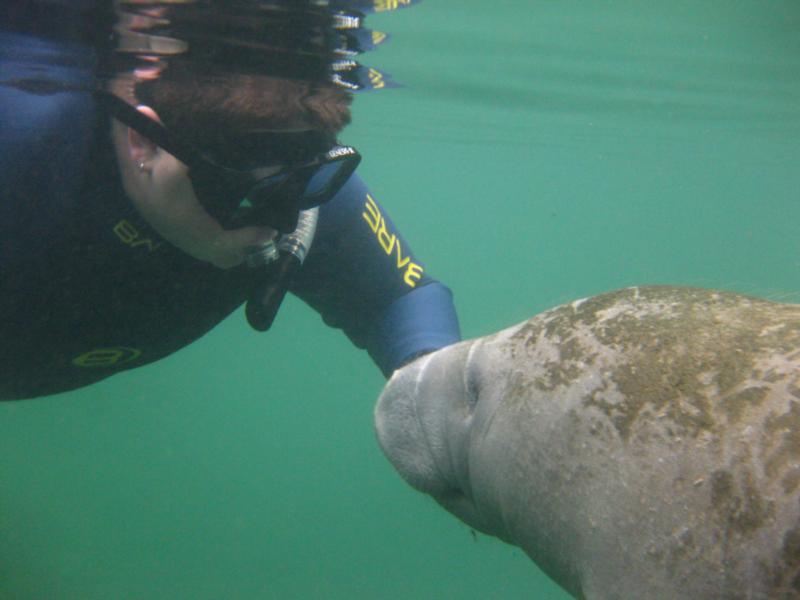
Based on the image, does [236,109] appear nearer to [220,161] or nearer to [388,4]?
[220,161]

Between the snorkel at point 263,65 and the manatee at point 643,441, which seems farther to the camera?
the snorkel at point 263,65

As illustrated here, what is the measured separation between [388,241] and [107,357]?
1755 millimetres

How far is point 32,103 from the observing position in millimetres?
3100

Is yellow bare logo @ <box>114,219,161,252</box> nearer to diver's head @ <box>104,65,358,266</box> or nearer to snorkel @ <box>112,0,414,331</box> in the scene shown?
diver's head @ <box>104,65,358,266</box>

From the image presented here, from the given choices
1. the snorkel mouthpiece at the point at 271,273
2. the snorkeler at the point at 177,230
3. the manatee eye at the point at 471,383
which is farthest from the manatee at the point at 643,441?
the snorkeler at the point at 177,230

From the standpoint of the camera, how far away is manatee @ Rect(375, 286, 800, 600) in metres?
1.34

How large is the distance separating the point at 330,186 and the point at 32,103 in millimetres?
1467

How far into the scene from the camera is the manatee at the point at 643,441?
134 centimetres

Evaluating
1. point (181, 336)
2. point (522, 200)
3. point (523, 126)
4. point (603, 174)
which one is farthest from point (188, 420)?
point (181, 336)

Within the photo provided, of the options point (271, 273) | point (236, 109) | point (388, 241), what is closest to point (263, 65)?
point (388, 241)

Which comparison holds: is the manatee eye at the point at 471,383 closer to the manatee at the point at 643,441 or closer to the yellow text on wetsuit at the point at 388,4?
the manatee at the point at 643,441

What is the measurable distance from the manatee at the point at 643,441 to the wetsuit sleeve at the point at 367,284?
164 centimetres

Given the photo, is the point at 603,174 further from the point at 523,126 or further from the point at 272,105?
the point at 272,105

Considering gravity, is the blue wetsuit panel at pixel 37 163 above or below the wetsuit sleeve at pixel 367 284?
above
